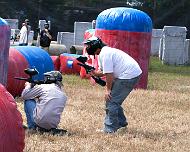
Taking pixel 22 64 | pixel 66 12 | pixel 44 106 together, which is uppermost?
pixel 44 106

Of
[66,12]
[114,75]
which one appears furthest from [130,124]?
[66,12]

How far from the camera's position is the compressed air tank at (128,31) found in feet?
48.4

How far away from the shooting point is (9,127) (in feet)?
16.6

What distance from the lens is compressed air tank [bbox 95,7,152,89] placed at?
1476 cm

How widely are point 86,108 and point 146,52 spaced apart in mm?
4689

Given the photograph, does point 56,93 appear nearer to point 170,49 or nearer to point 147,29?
point 147,29

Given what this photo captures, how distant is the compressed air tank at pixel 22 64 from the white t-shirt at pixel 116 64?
125 inches

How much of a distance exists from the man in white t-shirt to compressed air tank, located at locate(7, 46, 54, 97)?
3058 millimetres

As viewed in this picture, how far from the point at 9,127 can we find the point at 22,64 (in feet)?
23.0

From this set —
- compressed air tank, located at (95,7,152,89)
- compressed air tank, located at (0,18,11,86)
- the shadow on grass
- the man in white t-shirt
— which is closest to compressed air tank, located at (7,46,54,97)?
compressed air tank, located at (0,18,11,86)

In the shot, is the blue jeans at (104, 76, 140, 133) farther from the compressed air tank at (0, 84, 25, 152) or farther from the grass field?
the compressed air tank at (0, 84, 25, 152)

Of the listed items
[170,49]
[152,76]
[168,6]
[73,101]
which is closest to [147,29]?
[73,101]

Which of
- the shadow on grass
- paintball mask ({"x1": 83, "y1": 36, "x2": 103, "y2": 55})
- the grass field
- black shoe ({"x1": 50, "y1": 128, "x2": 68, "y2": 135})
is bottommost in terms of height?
the shadow on grass

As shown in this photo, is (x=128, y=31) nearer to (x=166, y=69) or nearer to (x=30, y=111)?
(x=30, y=111)
